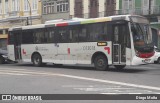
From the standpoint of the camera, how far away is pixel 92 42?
1789 centimetres

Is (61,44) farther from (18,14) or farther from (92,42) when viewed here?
(18,14)

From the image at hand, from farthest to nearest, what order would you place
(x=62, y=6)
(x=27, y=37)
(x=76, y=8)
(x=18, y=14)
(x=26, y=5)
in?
(x=18, y=14) < (x=26, y=5) < (x=62, y=6) < (x=76, y=8) < (x=27, y=37)

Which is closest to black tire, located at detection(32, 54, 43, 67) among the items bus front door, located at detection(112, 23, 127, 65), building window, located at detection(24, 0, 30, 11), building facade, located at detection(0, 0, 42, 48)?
bus front door, located at detection(112, 23, 127, 65)

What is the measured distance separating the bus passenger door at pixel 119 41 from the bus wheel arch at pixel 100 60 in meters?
0.68

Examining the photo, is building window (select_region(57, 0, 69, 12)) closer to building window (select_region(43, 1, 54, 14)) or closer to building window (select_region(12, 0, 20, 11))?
building window (select_region(43, 1, 54, 14))

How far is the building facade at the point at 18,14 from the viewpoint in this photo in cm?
4878

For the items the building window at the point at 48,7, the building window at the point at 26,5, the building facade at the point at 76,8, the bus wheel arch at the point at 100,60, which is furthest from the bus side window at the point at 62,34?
the building window at the point at 26,5

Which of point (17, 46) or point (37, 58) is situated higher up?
point (17, 46)

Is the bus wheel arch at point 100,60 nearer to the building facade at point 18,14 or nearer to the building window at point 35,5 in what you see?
the building facade at point 18,14

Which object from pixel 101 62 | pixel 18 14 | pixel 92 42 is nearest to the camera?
pixel 101 62

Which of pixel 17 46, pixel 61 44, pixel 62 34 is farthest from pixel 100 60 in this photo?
pixel 17 46

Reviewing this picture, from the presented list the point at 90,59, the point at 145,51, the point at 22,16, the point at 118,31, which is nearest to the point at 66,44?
the point at 90,59

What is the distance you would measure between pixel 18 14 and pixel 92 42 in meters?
34.2

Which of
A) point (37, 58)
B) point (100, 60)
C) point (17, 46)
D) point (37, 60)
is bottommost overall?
point (37, 60)
